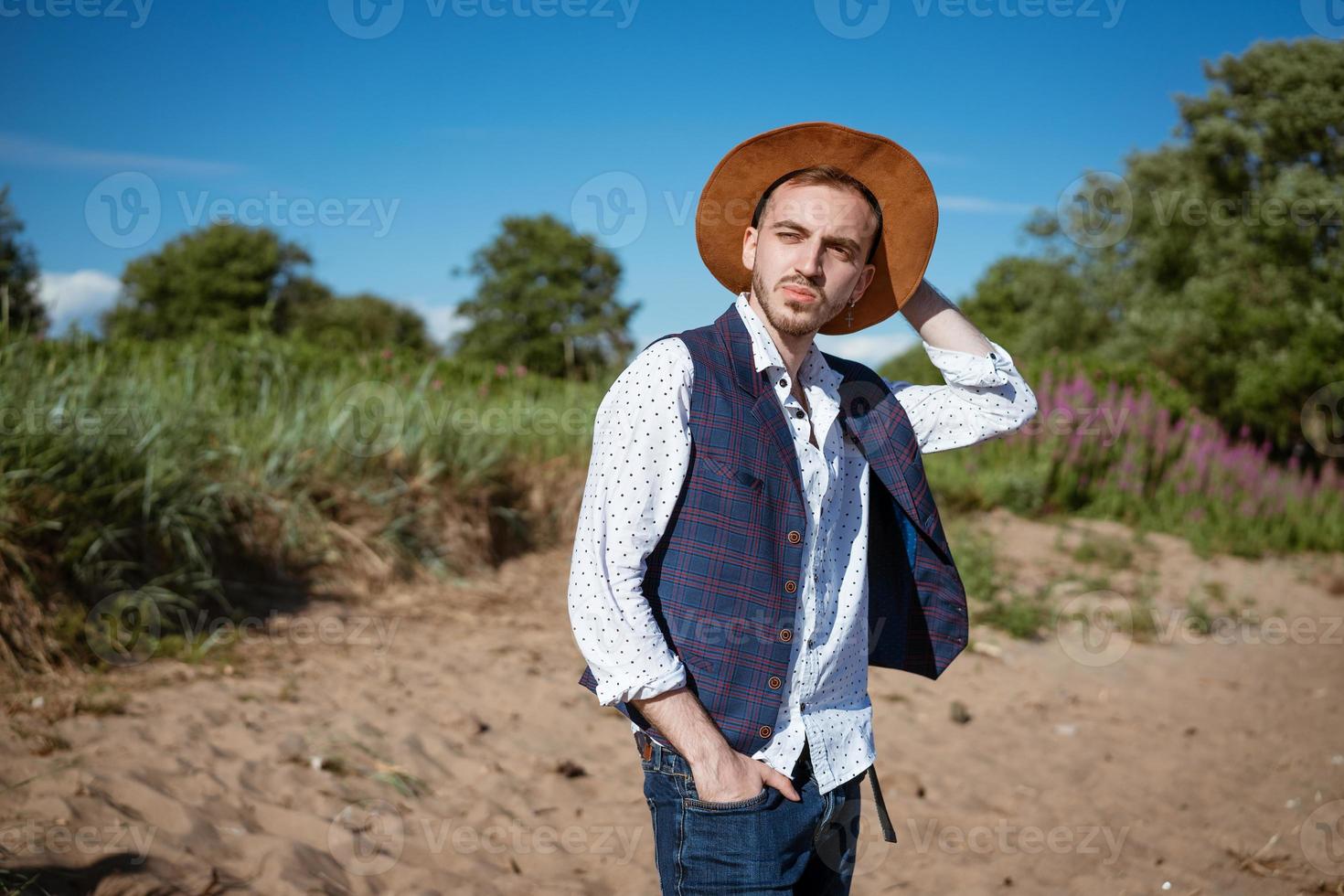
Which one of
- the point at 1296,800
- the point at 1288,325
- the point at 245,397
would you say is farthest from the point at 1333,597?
the point at 245,397

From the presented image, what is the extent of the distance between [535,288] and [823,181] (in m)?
29.0

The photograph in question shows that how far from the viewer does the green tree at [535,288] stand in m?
29.9

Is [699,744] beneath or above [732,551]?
beneath

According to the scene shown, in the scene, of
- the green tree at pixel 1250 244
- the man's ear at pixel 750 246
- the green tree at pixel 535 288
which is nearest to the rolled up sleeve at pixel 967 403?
the man's ear at pixel 750 246

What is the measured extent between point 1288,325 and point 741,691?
1510 cm

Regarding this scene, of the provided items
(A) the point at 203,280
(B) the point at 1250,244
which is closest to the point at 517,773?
(B) the point at 1250,244

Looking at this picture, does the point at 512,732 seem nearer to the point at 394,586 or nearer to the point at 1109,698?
the point at 394,586

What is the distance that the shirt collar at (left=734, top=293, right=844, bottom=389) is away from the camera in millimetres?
1783

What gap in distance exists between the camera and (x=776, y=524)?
1.67 meters

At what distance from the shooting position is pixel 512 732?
434 cm

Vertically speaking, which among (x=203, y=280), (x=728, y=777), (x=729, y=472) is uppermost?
(x=203, y=280)

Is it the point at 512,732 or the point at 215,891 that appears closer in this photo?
the point at 215,891

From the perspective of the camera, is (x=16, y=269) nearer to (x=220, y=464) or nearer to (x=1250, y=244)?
(x=220, y=464)

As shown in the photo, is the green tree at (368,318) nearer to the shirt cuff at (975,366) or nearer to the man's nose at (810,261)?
the shirt cuff at (975,366)
